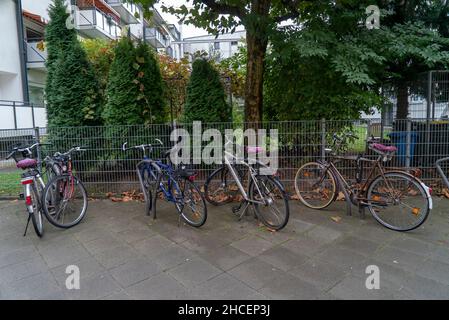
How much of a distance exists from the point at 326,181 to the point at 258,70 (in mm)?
2285

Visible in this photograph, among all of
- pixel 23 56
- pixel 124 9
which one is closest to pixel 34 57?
pixel 23 56

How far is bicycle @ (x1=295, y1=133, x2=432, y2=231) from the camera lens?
3425 mm

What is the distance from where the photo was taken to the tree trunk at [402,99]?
637 centimetres

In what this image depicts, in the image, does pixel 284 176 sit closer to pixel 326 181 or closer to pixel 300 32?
pixel 326 181

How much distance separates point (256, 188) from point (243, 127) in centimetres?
171

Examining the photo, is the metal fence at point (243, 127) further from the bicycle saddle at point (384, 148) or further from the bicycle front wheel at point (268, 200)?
the bicycle front wheel at point (268, 200)

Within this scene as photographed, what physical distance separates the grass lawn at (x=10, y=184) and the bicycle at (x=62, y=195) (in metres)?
1.77

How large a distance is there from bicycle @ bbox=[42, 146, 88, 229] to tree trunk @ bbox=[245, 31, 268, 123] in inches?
118

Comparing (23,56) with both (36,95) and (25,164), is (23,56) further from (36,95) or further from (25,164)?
(25,164)

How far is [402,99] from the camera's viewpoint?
6.52 metres

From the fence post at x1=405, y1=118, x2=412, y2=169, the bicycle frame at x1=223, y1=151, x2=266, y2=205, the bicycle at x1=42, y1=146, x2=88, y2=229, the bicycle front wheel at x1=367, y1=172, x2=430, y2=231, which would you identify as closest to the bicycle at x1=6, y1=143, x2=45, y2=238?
the bicycle at x1=42, y1=146, x2=88, y2=229

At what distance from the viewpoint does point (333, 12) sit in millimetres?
4871

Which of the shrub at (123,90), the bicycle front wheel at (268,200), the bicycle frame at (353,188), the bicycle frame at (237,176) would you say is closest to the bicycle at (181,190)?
the bicycle frame at (237,176)
